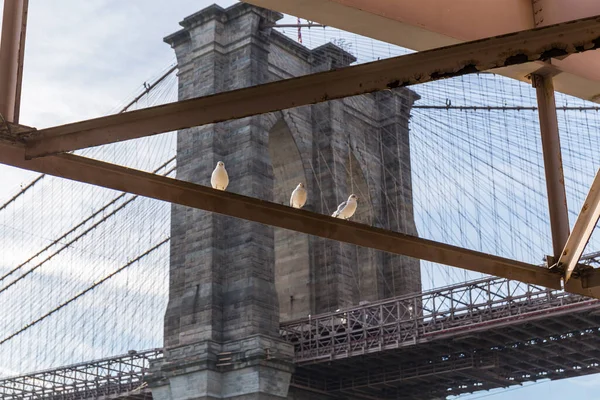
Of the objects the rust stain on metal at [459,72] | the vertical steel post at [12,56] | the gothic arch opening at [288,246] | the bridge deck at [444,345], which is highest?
the gothic arch opening at [288,246]

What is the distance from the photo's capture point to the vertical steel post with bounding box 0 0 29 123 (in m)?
6.00

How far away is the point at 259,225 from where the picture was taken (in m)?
33.0

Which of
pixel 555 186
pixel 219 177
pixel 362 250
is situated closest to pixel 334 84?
pixel 555 186

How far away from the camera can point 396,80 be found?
5.41m

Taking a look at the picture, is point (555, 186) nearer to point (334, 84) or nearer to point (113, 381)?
point (334, 84)

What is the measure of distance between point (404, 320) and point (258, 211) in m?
25.3

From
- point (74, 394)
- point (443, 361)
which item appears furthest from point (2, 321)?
point (443, 361)

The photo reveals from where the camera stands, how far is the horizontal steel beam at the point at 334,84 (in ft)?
17.2

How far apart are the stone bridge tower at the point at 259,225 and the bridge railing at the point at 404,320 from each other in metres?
1.14

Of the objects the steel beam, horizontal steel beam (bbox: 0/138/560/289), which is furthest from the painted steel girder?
horizontal steel beam (bbox: 0/138/560/289)

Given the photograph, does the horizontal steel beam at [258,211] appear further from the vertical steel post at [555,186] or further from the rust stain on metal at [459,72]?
the rust stain on metal at [459,72]

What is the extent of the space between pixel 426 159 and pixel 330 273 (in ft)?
23.4

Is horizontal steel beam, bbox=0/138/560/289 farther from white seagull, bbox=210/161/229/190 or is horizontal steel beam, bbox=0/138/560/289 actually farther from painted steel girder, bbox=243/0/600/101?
white seagull, bbox=210/161/229/190

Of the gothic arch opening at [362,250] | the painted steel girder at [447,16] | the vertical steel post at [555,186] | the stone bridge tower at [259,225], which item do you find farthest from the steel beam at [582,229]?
the gothic arch opening at [362,250]
